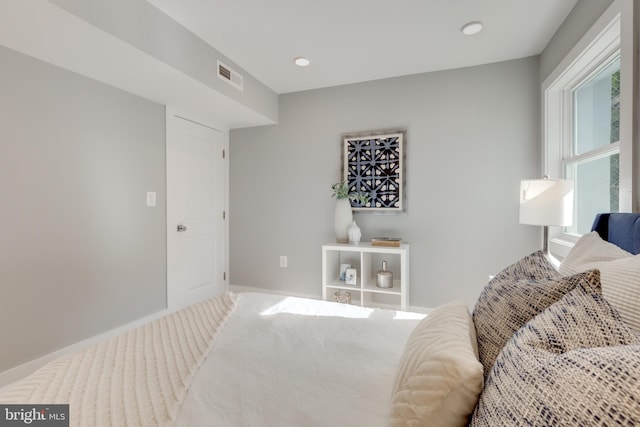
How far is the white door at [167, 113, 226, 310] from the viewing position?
292 centimetres

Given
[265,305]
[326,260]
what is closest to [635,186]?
[265,305]

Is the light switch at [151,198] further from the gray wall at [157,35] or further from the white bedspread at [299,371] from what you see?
the white bedspread at [299,371]

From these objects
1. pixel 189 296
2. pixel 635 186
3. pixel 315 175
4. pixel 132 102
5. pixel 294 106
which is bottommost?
pixel 189 296

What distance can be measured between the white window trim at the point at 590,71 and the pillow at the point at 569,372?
4.02 feet

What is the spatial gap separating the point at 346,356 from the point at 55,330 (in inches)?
84.1

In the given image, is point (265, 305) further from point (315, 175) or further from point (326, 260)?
point (315, 175)

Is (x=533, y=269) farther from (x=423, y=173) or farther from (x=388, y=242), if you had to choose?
(x=423, y=173)

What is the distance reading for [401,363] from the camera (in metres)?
0.81

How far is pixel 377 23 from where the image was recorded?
2.12 meters

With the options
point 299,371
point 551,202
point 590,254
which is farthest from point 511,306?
point 551,202

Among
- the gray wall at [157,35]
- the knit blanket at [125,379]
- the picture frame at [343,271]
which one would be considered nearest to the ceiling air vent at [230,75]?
the gray wall at [157,35]

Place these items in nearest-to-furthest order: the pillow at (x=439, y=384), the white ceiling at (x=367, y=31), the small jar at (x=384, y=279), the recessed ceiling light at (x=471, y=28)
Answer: the pillow at (x=439, y=384) → the white ceiling at (x=367, y=31) → the recessed ceiling light at (x=471, y=28) → the small jar at (x=384, y=279)

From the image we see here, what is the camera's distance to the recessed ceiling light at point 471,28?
2.12 meters

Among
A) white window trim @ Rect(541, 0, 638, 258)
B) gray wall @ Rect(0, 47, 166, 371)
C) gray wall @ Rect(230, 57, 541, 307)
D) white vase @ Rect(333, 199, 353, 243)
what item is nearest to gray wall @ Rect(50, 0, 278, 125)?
gray wall @ Rect(0, 47, 166, 371)
